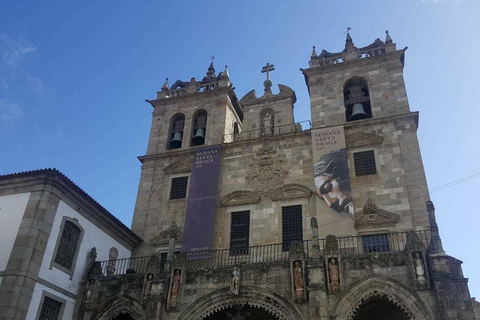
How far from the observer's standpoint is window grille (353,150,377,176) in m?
19.6

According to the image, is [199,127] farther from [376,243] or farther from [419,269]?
[419,269]

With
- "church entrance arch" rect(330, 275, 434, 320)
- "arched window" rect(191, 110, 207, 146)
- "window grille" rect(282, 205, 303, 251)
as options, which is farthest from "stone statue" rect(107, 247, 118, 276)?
"church entrance arch" rect(330, 275, 434, 320)

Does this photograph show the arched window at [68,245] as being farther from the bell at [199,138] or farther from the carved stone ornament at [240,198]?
the bell at [199,138]

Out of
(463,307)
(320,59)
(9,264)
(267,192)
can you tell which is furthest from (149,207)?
(463,307)

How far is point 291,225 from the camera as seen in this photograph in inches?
757

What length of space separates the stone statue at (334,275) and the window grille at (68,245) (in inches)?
384

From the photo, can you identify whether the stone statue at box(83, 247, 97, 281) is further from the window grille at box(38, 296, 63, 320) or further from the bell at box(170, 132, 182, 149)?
the bell at box(170, 132, 182, 149)

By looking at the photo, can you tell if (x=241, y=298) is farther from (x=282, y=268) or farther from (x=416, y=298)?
(x=416, y=298)

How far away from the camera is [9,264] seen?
49.4 feet

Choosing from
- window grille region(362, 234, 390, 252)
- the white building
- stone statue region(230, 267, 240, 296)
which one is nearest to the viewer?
the white building

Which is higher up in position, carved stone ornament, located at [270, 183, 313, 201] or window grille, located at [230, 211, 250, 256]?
carved stone ornament, located at [270, 183, 313, 201]

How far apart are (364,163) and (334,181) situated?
1.81 m

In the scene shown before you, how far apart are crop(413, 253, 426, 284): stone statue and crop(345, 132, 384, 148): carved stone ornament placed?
672cm

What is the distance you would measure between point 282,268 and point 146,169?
10.4m
